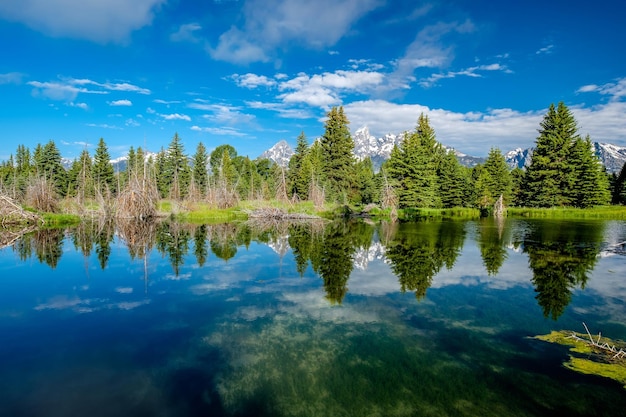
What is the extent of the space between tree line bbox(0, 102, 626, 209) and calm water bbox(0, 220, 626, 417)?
28.5 m

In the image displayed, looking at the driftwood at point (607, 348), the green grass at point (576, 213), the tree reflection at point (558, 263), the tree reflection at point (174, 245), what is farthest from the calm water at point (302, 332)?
the green grass at point (576, 213)

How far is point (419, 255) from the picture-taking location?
18484mm

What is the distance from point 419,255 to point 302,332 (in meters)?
11.3

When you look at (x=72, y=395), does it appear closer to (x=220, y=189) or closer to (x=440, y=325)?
(x=440, y=325)

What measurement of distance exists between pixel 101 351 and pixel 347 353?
16.8 ft

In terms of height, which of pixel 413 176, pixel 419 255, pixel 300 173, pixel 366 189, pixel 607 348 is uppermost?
pixel 300 173

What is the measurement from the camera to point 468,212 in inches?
2048

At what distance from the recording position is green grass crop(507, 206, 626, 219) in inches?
1793

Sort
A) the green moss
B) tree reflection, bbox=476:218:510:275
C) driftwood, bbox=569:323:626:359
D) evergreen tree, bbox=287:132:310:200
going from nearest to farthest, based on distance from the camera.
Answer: the green moss, driftwood, bbox=569:323:626:359, tree reflection, bbox=476:218:510:275, evergreen tree, bbox=287:132:310:200

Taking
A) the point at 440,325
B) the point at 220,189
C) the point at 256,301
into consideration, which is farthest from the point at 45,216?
the point at 440,325

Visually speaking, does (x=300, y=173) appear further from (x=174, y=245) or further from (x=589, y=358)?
(x=589, y=358)

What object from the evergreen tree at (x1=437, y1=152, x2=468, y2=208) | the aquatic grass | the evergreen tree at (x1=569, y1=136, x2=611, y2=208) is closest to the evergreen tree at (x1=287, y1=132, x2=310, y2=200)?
the aquatic grass

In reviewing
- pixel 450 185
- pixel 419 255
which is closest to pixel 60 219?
pixel 419 255

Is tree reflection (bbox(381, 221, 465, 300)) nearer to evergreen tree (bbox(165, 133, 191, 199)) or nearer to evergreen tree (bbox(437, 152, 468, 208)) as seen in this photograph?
evergreen tree (bbox(437, 152, 468, 208))
